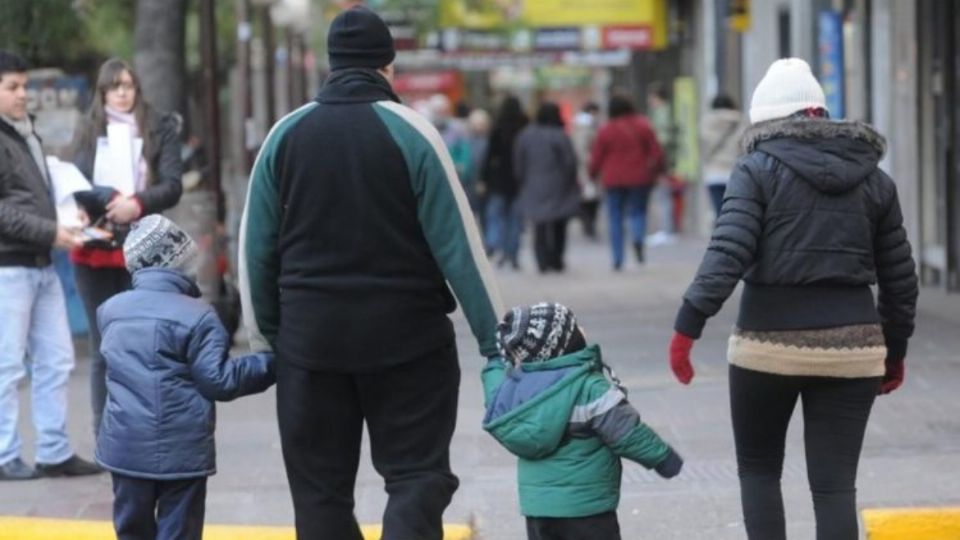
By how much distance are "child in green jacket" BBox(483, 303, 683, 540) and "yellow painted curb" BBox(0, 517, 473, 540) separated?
1633mm

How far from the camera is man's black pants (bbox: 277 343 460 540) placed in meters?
5.85

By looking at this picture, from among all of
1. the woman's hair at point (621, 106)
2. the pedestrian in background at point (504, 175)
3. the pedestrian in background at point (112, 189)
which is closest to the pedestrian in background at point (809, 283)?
the pedestrian in background at point (112, 189)

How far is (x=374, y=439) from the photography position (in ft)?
19.4

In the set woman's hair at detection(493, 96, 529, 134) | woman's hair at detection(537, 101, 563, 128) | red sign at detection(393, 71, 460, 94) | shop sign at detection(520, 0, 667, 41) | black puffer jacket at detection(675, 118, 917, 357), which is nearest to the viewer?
→ black puffer jacket at detection(675, 118, 917, 357)

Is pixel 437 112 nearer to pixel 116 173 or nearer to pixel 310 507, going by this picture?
pixel 116 173

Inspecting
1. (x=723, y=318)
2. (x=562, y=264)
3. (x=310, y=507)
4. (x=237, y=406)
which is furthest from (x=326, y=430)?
(x=562, y=264)

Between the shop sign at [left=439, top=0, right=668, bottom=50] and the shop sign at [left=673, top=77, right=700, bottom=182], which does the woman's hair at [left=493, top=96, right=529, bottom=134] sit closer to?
the shop sign at [left=673, top=77, right=700, bottom=182]

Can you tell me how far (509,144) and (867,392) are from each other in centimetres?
1566

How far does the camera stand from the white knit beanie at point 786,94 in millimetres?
6199

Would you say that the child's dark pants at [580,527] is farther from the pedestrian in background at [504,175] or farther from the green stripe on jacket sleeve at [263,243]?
the pedestrian in background at [504,175]

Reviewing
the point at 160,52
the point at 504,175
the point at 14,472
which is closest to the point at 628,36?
the point at 504,175

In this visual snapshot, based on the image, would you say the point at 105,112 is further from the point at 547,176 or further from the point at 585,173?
the point at 585,173

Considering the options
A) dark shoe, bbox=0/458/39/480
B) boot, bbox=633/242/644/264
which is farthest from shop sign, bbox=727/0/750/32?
dark shoe, bbox=0/458/39/480

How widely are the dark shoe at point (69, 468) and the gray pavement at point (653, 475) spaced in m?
0.05
